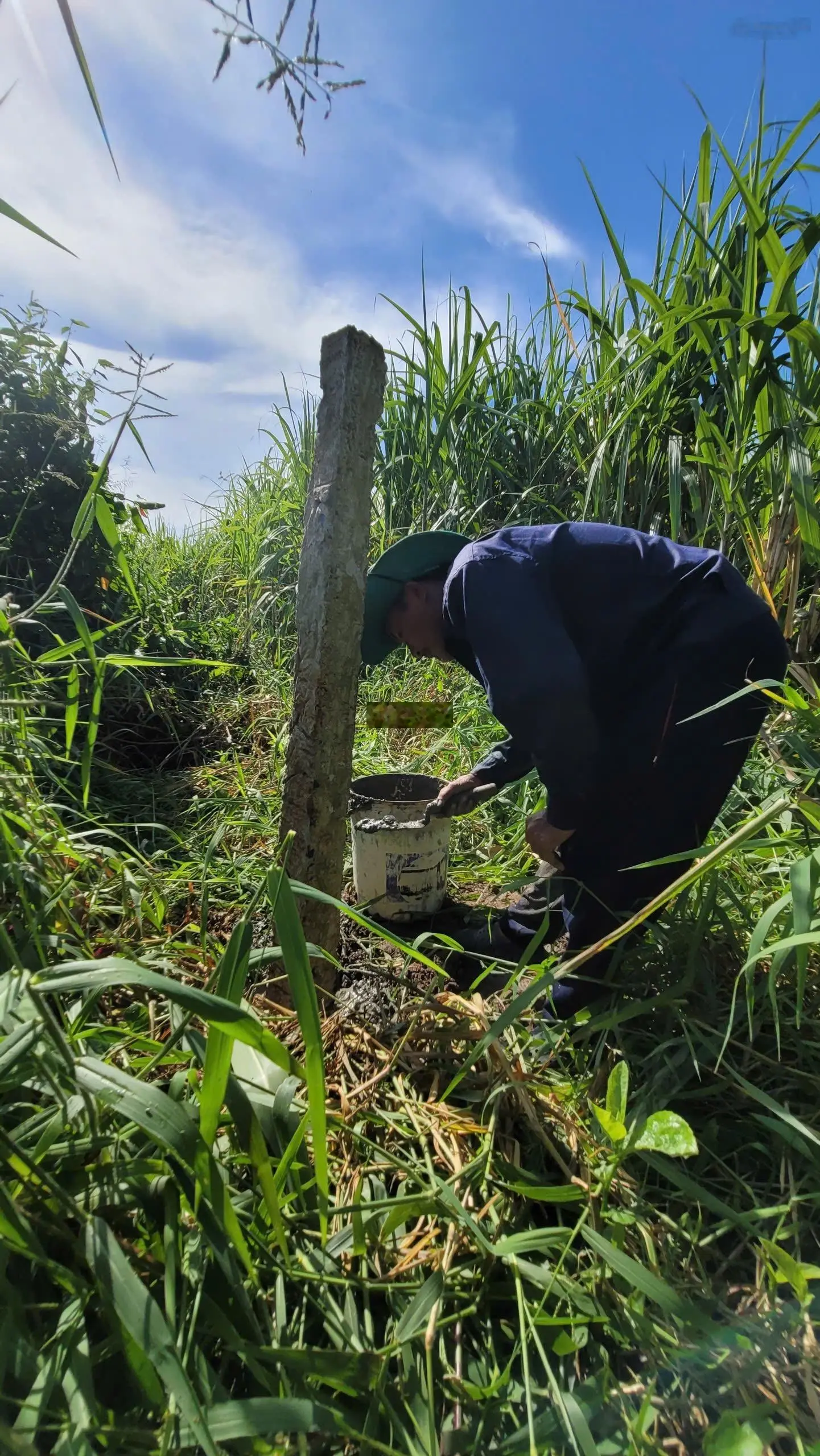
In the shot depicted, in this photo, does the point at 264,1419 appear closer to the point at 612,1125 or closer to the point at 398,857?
the point at 612,1125

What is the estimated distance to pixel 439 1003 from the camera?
1.28 meters

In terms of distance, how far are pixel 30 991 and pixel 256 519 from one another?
12.6 feet

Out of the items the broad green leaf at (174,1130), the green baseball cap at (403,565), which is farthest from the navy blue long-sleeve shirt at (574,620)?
the broad green leaf at (174,1130)

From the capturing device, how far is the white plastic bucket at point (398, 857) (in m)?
1.90

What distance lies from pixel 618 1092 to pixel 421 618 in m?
1.26

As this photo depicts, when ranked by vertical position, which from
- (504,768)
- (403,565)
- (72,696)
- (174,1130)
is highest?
(403,565)

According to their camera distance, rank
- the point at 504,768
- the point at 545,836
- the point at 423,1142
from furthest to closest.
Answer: the point at 504,768 → the point at 545,836 → the point at 423,1142

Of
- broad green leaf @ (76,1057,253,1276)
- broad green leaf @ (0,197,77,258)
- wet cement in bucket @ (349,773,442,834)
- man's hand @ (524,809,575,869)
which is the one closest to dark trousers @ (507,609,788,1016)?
man's hand @ (524,809,575,869)

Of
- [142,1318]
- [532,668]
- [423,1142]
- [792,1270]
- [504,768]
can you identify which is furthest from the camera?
[504,768]

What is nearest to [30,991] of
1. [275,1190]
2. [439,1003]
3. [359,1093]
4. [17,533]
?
[275,1190]

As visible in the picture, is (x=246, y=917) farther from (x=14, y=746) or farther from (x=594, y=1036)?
(x=594, y=1036)

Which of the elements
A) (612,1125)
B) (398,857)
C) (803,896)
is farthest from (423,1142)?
(398,857)

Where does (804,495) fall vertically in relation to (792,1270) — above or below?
above

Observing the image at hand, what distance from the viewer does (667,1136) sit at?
888 millimetres
